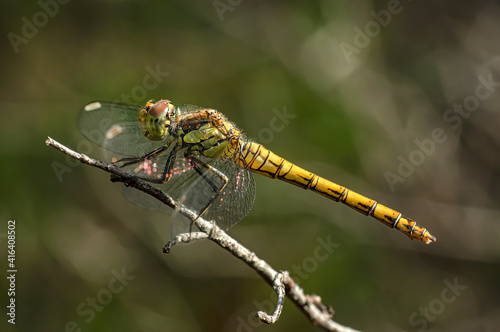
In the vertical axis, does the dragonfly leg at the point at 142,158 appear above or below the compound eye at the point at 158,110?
below

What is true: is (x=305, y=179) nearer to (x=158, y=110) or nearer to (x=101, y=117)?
(x=158, y=110)

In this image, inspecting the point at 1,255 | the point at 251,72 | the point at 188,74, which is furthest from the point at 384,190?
the point at 1,255

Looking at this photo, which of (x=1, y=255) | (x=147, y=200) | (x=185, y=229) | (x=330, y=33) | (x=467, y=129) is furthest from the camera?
(x=467, y=129)

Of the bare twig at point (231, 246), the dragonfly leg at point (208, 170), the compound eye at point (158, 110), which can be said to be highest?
the compound eye at point (158, 110)

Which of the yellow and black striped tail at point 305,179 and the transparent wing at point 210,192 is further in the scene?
the yellow and black striped tail at point 305,179

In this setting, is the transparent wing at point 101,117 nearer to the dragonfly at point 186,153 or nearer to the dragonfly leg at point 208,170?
the dragonfly at point 186,153

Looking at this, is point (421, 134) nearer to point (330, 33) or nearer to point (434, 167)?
point (434, 167)

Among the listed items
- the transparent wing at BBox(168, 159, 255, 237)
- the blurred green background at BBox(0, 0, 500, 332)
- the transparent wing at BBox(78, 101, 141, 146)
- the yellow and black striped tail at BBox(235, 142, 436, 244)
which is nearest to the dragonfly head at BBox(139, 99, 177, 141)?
the transparent wing at BBox(78, 101, 141, 146)

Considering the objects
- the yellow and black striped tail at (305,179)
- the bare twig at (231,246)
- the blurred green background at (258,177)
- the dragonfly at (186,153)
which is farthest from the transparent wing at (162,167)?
the blurred green background at (258,177)

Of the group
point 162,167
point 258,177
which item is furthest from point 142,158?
point 258,177
